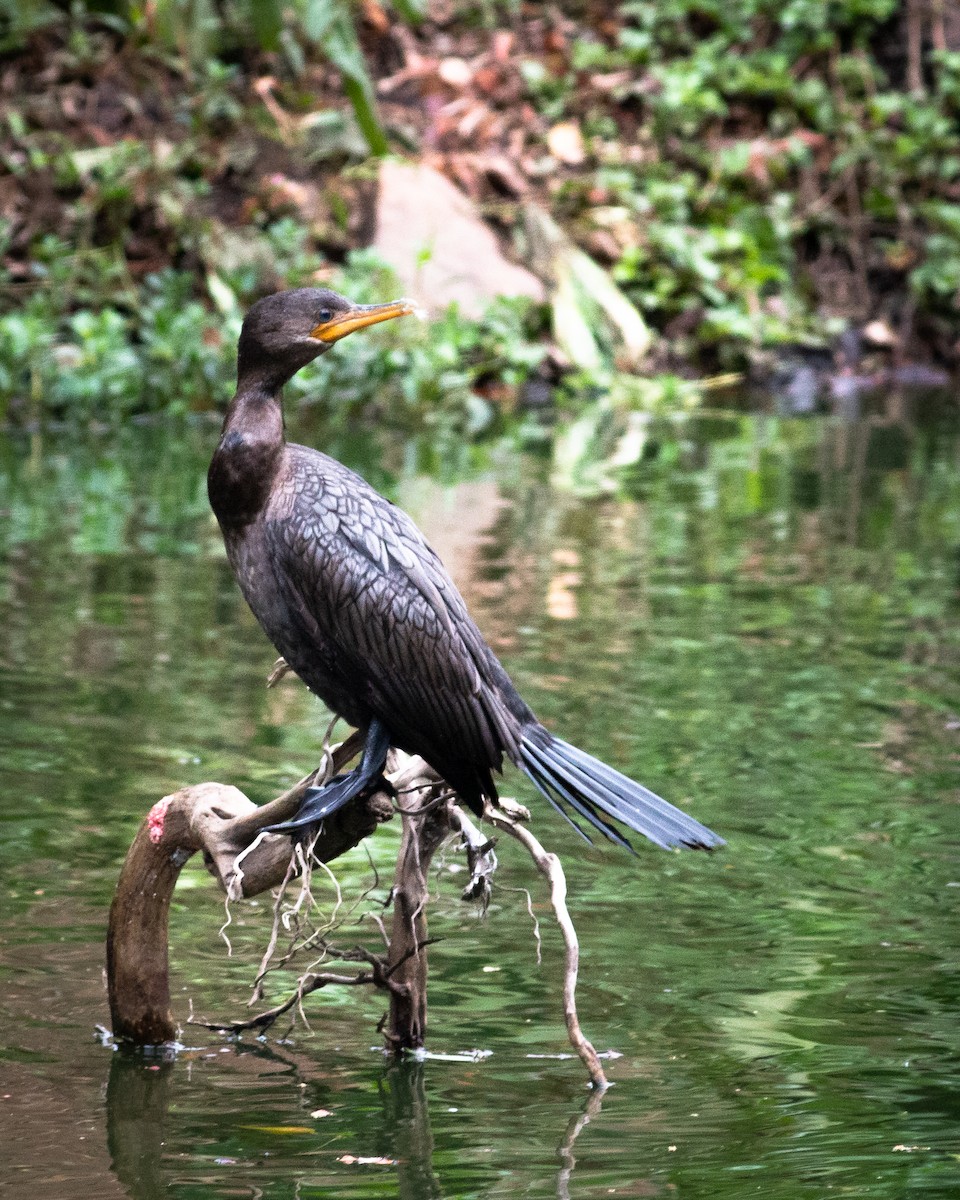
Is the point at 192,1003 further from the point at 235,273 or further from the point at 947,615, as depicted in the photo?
the point at 235,273

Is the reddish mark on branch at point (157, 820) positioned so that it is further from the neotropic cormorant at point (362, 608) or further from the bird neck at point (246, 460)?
the bird neck at point (246, 460)

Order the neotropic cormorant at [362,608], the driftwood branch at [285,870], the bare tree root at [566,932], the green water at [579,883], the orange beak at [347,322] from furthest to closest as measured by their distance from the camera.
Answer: the orange beak at [347,322]
the neotropic cormorant at [362,608]
the driftwood branch at [285,870]
the green water at [579,883]
the bare tree root at [566,932]

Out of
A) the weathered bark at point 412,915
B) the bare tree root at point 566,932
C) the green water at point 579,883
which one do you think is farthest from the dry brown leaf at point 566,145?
the bare tree root at point 566,932

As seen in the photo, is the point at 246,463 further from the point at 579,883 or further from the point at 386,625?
the point at 579,883

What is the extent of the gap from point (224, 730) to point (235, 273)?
→ 8119 millimetres

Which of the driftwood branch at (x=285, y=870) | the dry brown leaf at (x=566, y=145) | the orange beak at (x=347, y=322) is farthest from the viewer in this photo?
the dry brown leaf at (x=566, y=145)

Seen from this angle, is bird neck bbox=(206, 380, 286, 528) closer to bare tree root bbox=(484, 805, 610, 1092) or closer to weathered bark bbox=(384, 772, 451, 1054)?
weathered bark bbox=(384, 772, 451, 1054)

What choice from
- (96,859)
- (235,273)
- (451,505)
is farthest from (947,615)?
(235,273)

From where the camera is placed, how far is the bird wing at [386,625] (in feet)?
12.0

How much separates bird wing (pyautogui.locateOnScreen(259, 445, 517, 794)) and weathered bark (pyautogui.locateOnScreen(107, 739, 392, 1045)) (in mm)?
173

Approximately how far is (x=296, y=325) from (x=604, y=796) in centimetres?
102

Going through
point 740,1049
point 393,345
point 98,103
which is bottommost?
point 740,1049

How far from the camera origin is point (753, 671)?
7.09m

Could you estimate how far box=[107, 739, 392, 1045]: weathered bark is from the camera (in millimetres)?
3539
